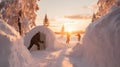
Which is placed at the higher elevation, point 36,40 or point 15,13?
point 15,13

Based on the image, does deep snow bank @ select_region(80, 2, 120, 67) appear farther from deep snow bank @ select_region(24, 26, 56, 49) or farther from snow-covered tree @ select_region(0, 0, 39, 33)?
snow-covered tree @ select_region(0, 0, 39, 33)

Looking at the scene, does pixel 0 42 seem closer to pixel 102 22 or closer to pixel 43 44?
pixel 102 22

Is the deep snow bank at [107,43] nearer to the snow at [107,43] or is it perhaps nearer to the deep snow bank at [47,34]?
the snow at [107,43]

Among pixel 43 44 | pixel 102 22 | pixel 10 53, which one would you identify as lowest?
pixel 43 44

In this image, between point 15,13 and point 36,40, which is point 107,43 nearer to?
point 36,40

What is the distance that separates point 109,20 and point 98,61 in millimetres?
1842

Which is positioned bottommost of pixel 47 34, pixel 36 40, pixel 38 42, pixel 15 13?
pixel 38 42

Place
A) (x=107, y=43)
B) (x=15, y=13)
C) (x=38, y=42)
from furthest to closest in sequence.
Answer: (x=15, y=13) → (x=38, y=42) → (x=107, y=43)

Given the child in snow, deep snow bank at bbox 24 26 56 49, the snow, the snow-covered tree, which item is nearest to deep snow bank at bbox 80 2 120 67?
the snow

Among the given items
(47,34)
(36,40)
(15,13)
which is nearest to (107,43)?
(47,34)

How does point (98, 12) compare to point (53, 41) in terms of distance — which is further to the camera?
point (98, 12)

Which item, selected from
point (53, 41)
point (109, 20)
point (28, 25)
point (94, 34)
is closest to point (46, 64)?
point (94, 34)

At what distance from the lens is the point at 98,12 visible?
1155 inches

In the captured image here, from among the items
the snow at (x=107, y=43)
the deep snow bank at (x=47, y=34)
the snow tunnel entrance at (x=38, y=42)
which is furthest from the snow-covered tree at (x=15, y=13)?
the snow at (x=107, y=43)
